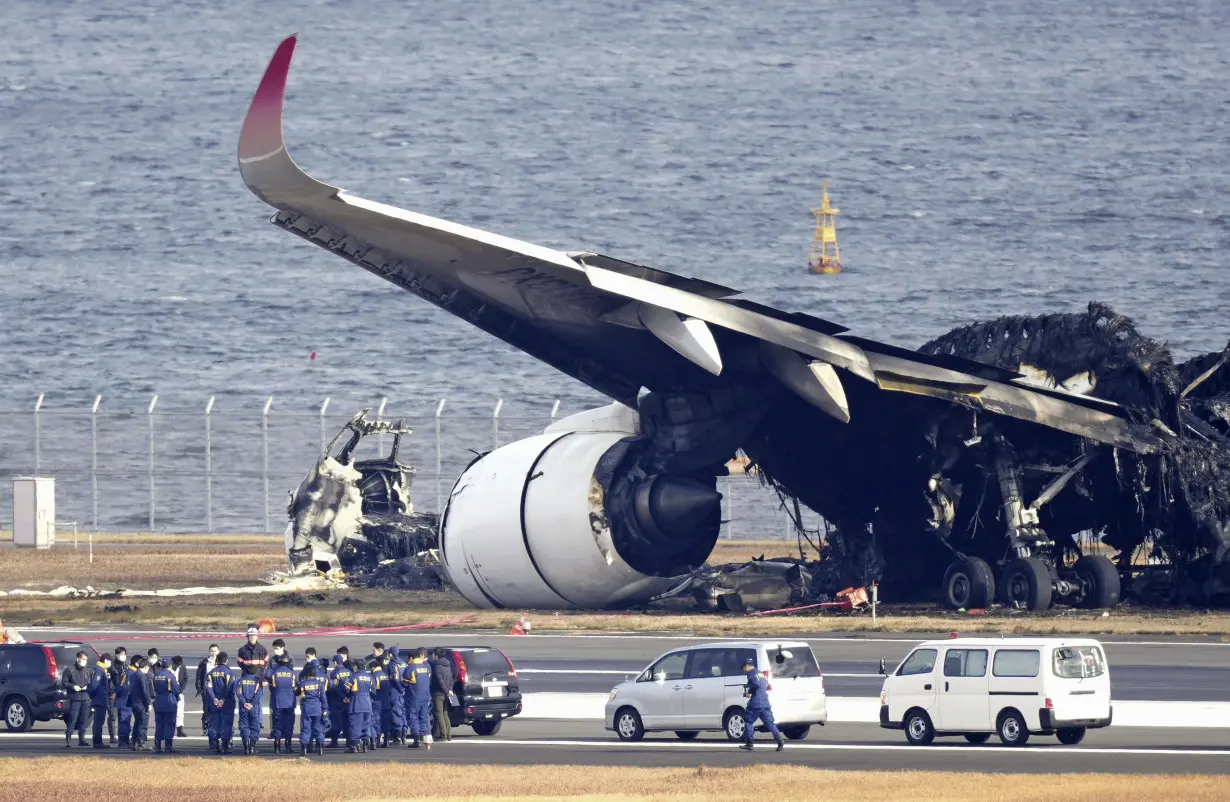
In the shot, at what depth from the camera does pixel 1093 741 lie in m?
29.3

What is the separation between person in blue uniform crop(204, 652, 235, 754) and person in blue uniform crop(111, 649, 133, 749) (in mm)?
1909

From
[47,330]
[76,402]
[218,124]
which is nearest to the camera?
[76,402]

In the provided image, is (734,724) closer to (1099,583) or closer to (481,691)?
(481,691)

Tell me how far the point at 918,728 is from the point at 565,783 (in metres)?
6.99

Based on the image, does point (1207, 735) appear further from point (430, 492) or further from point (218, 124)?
point (218, 124)

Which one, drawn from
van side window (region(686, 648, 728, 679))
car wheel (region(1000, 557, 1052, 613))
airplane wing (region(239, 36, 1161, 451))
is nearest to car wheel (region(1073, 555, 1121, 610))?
car wheel (region(1000, 557, 1052, 613))

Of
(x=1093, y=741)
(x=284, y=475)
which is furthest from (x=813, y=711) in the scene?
(x=284, y=475)

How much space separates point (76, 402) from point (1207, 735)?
107m

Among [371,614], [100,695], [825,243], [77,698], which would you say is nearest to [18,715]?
[77,698]

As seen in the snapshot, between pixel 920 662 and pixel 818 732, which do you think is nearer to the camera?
pixel 920 662

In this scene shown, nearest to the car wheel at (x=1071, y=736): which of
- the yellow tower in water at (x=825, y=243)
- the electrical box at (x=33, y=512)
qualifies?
the electrical box at (x=33, y=512)

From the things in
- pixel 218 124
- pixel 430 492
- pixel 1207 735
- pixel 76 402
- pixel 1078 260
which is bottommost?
pixel 1207 735

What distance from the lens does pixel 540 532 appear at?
4725cm

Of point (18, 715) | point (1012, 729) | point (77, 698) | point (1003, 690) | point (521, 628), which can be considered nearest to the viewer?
point (1003, 690)
